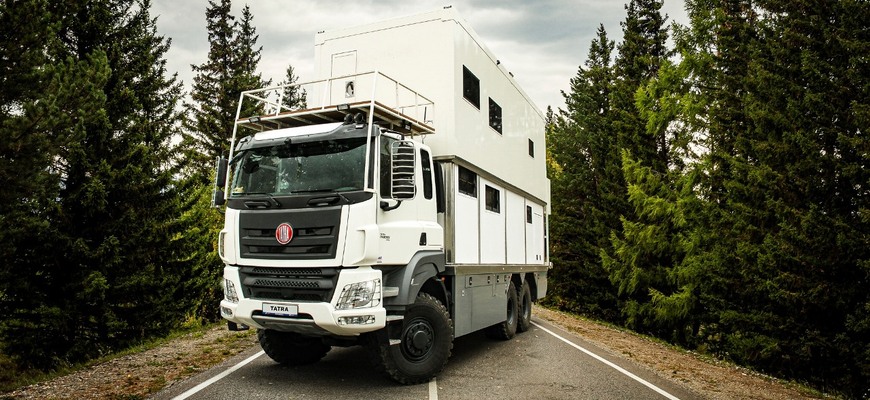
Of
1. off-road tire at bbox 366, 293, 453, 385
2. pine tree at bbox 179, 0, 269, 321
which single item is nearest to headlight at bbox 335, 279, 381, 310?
off-road tire at bbox 366, 293, 453, 385

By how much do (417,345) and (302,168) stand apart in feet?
8.80

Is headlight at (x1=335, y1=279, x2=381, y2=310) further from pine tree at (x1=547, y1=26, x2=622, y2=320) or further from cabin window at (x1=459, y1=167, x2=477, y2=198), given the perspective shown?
pine tree at (x1=547, y1=26, x2=622, y2=320)

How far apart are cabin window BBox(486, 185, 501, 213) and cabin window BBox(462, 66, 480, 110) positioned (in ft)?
5.10

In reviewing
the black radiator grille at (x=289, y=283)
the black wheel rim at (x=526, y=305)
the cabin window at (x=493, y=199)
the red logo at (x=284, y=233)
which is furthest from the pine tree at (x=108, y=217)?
the black wheel rim at (x=526, y=305)

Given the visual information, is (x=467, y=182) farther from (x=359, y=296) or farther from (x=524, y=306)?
(x=524, y=306)

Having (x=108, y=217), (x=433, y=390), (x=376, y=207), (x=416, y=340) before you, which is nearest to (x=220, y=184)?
(x=376, y=207)

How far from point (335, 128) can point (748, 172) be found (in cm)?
1183

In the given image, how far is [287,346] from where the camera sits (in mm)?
7574

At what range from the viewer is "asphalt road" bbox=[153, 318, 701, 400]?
6.24 metres

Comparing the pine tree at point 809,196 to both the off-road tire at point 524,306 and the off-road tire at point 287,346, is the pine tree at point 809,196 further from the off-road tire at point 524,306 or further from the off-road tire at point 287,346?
the off-road tire at point 287,346

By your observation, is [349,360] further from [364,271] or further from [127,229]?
[127,229]

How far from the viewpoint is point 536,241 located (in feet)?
41.4

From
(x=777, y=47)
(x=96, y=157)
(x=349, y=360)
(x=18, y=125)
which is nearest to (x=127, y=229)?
(x=96, y=157)

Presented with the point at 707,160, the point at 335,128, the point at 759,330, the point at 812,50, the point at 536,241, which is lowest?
the point at 759,330
